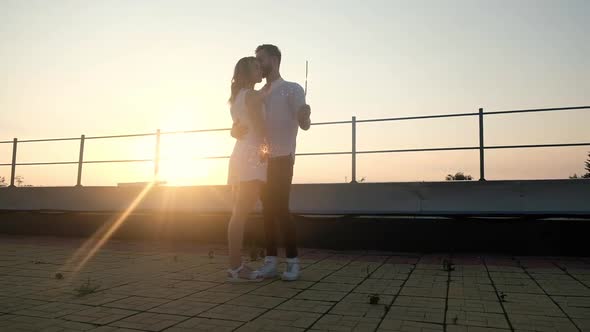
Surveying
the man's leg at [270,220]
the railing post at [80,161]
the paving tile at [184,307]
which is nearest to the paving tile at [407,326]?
the paving tile at [184,307]

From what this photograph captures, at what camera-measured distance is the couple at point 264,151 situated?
12.5 ft

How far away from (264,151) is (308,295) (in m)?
1.25

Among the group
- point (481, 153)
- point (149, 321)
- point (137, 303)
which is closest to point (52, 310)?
point (137, 303)

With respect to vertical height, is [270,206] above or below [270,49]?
below

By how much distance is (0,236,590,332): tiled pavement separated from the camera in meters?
2.52

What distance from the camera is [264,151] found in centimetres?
388

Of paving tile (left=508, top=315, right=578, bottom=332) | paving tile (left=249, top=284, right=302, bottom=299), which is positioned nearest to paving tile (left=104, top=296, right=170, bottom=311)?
paving tile (left=249, top=284, right=302, bottom=299)

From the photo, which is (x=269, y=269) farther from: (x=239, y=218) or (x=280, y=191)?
(x=280, y=191)

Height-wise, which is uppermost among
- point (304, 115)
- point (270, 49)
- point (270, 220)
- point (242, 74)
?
point (270, 49)

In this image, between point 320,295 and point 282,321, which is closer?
point 282,321

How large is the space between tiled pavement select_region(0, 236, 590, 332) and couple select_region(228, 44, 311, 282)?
0.83 ft

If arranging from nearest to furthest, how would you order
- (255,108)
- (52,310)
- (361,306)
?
(52,310), (361,306), (255,108)

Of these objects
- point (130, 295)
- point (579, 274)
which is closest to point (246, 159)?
point (130, 295)

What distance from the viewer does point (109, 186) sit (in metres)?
7.78
